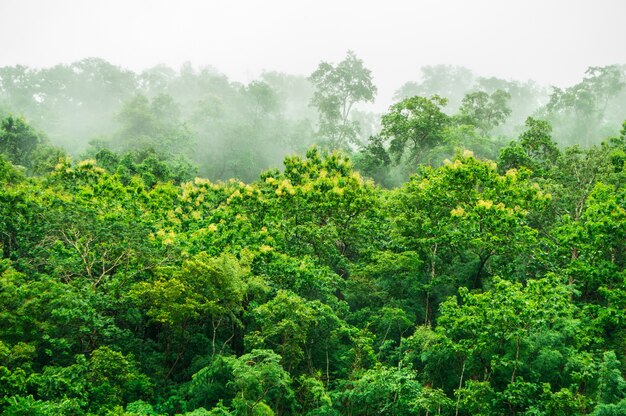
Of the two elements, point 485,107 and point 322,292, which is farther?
point 485,107

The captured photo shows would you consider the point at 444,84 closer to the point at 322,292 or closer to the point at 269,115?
the point at 269,115

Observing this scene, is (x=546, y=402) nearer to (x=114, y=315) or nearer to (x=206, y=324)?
(x=206, y=324)

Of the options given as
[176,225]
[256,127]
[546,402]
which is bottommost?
[546,402]

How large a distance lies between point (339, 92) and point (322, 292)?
90.1ft

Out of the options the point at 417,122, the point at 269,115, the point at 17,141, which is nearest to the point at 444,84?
the point at 269,115

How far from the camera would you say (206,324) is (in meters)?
14.2

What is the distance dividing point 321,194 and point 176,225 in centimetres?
488

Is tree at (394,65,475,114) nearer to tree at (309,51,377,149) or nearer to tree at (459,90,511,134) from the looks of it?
tree at (309,51,377,149)

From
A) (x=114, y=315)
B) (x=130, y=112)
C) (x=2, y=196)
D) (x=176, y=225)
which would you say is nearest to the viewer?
(x=114, y=315)

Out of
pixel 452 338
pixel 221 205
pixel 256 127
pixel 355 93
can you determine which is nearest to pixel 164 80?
pixel 256 127

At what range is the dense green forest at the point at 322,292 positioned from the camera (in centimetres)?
1071

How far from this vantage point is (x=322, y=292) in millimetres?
14695

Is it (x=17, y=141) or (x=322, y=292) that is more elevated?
(x=17, y=141)

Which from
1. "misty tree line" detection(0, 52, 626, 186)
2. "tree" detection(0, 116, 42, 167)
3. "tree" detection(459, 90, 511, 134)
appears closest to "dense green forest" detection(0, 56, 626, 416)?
"misty tree line" detection(0, 52, 626, 186)
